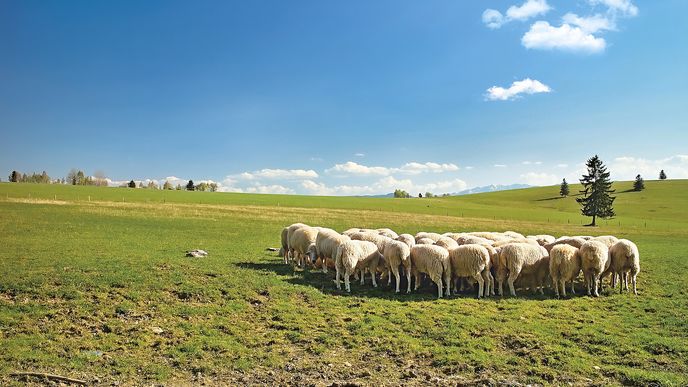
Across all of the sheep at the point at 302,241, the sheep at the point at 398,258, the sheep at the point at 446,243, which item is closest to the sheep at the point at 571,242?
the sheep at the point at 446,243

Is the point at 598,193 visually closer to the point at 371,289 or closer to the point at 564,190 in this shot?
the point at 564,190

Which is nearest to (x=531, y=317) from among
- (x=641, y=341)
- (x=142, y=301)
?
(x=641, y=341)

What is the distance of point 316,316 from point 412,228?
1184 inches

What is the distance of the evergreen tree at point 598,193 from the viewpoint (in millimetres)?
62500

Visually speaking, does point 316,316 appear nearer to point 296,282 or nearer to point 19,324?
point 296,282

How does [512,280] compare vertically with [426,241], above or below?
below

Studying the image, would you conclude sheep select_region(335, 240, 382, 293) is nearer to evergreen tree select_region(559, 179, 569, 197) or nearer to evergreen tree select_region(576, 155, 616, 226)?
evergreen tree select_region(576, 155, 616, 226)

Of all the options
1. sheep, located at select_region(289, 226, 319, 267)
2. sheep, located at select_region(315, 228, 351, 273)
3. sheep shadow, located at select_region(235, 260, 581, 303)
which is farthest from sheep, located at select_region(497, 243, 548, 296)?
sheep, located at select_region(289, 226, 319, 267)

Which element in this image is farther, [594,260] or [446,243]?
[446,243]

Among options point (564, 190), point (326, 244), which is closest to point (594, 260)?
point (326, 244)

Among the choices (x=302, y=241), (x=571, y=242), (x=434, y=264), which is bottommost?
(x=434, y=264)

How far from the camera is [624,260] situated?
54.6 ft

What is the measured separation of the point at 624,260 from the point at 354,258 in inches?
428

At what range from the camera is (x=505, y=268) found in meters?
16.3
